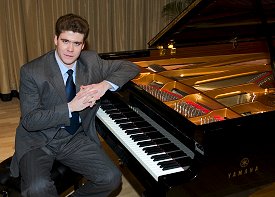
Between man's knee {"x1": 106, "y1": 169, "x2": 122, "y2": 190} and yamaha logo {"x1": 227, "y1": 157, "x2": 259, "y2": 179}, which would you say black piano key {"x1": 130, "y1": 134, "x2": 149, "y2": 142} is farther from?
yamaha logo {"x1": 227, "y1": 157, "x2": 259, "y2": 179}

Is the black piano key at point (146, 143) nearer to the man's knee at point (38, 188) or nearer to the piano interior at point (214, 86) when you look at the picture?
the piano interior at point (214, 86)

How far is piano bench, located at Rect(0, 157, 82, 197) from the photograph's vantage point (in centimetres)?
224

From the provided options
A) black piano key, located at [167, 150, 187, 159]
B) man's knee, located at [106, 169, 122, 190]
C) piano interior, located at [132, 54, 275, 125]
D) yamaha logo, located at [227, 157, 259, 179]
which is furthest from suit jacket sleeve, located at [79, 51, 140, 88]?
yamaha logo, located at [227, 157, 259, 179]

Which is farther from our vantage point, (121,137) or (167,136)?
(121,137)

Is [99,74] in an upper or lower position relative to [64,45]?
lower

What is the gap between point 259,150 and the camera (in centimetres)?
189

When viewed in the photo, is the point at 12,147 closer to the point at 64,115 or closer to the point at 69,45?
the point at 64,115

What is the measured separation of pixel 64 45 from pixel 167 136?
0.90 m

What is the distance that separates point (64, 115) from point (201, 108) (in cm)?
87

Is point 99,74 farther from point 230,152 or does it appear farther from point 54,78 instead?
point 230,152

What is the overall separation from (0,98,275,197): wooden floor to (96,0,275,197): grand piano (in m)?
0.75

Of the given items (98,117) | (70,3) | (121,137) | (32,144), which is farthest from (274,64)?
(70,3)

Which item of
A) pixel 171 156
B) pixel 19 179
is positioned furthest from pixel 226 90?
pixel 19 179

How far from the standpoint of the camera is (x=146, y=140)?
2176 millimetres
